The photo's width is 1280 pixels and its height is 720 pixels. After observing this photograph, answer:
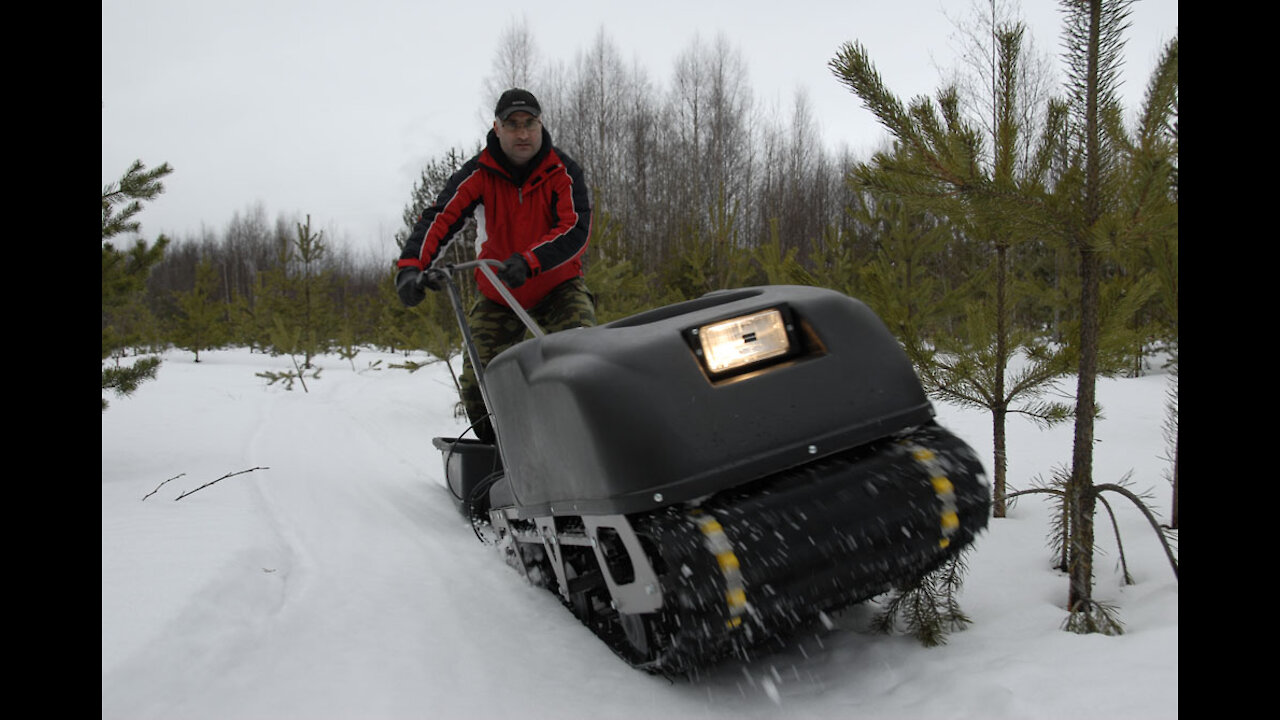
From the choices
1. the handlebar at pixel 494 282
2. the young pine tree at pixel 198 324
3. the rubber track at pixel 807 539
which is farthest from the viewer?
the young pine tree at pixel 198 324

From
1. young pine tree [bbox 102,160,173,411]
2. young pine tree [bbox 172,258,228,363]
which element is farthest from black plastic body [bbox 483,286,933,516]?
young pine tree [bbox 172,258,228,363]

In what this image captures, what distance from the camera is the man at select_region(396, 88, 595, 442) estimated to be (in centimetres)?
343

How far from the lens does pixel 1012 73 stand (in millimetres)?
2852

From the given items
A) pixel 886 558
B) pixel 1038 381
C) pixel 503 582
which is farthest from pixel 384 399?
pixel 886 558

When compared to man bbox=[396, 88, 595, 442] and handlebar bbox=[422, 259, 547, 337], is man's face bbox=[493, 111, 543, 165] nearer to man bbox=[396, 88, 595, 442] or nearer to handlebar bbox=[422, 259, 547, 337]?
man bbox=[396, 88, 595, 442]

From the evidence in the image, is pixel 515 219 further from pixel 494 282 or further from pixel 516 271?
pixel 494 282

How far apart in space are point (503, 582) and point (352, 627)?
709mm

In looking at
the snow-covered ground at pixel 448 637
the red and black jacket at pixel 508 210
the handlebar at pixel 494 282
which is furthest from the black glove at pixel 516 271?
the snow-covered ground at pixel 448 637

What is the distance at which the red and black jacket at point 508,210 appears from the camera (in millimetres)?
3480

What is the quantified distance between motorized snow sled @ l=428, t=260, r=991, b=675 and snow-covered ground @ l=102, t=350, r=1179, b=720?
0.80ft

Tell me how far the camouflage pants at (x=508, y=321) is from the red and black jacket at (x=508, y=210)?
6 cm

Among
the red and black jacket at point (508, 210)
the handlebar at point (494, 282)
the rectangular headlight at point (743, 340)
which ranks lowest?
the rectangular headlight at point (743, 340)

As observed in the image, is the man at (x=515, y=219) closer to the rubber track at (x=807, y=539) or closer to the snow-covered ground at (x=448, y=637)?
the snow-covered ground at (x=448, y=637)
